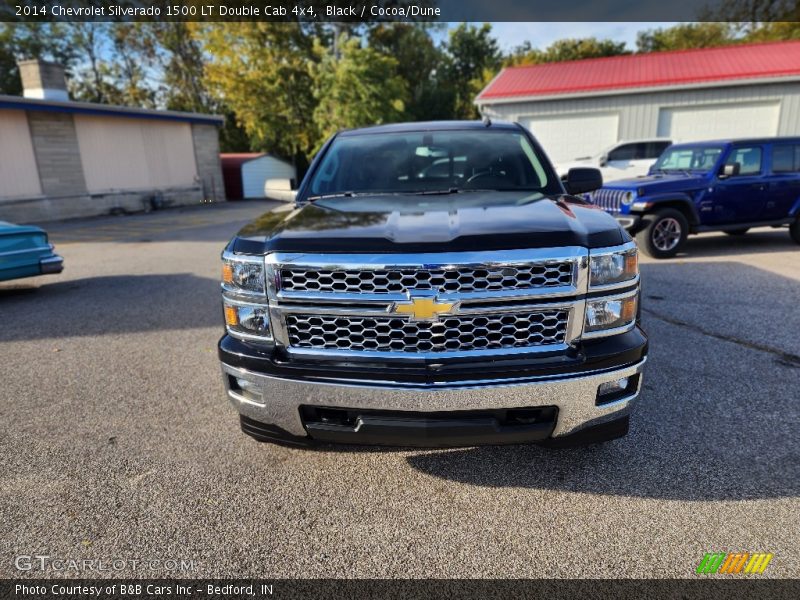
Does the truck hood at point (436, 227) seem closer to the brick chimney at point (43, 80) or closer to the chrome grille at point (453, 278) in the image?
the chrome grille at point (453, 278)

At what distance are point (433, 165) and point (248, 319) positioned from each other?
1.82 meters

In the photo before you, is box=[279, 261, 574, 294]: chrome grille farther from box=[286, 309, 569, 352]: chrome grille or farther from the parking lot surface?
the parking lot surface

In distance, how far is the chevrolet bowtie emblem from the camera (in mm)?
2189

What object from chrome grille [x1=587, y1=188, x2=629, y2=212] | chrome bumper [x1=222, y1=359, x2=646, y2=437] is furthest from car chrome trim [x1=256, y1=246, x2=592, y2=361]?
chrome grille [x1=587, y1=188, x2=629, y2=212]

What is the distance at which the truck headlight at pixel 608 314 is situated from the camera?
229cm

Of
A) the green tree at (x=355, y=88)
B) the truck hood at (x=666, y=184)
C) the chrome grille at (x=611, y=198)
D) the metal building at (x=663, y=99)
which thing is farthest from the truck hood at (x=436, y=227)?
the green tree at (x=355, y=88)

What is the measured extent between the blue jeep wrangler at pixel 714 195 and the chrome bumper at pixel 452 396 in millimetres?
6531

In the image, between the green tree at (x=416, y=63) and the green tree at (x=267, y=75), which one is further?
the green tree at (x=416, y=63)

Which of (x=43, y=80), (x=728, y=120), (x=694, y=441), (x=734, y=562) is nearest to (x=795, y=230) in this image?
(x=694, y=441)

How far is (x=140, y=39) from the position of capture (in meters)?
39.3

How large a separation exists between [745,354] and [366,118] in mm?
26180

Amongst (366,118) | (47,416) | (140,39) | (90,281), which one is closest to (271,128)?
(366,118)

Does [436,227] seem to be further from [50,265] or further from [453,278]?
[50,265]

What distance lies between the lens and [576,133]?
61.4 ft
